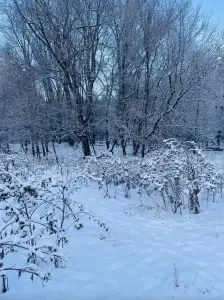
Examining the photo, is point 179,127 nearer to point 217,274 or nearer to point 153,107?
point 153,107

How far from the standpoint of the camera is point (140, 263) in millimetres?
4188

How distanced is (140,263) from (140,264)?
0.03m

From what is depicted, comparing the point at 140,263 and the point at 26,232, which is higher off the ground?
the point at 26,232

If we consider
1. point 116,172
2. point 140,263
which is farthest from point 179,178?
point 140,263

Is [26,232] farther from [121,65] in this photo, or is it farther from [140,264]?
[121,65]

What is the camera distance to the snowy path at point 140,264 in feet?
11.3

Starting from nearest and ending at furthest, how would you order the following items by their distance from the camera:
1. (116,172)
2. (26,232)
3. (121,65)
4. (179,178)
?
(26,232), (179,178), (116,172), (121,65)

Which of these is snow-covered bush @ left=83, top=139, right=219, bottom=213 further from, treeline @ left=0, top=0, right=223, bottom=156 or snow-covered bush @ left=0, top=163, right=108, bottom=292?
treeline @ left=0, top=0, right=223, bottom=156

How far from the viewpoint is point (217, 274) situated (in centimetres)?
386

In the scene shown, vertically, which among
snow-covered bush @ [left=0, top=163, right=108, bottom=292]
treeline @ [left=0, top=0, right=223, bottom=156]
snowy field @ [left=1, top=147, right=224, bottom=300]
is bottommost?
snowy field @ [left=1, top=147, right=224, bottom=300]

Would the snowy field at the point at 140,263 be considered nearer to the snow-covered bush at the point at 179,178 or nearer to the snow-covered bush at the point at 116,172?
the snow-covered bush at the point at 179,178

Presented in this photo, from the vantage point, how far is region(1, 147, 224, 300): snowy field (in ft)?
11.3

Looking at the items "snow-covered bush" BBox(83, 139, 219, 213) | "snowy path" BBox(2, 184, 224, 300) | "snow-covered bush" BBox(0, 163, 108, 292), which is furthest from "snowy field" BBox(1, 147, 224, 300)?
"snow-covered bush" BBox(83, 139, 219, 213)

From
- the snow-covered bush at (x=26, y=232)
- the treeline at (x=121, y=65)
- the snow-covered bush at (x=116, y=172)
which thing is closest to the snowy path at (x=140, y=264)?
the snow-covered bush at (x=26, y=232)
